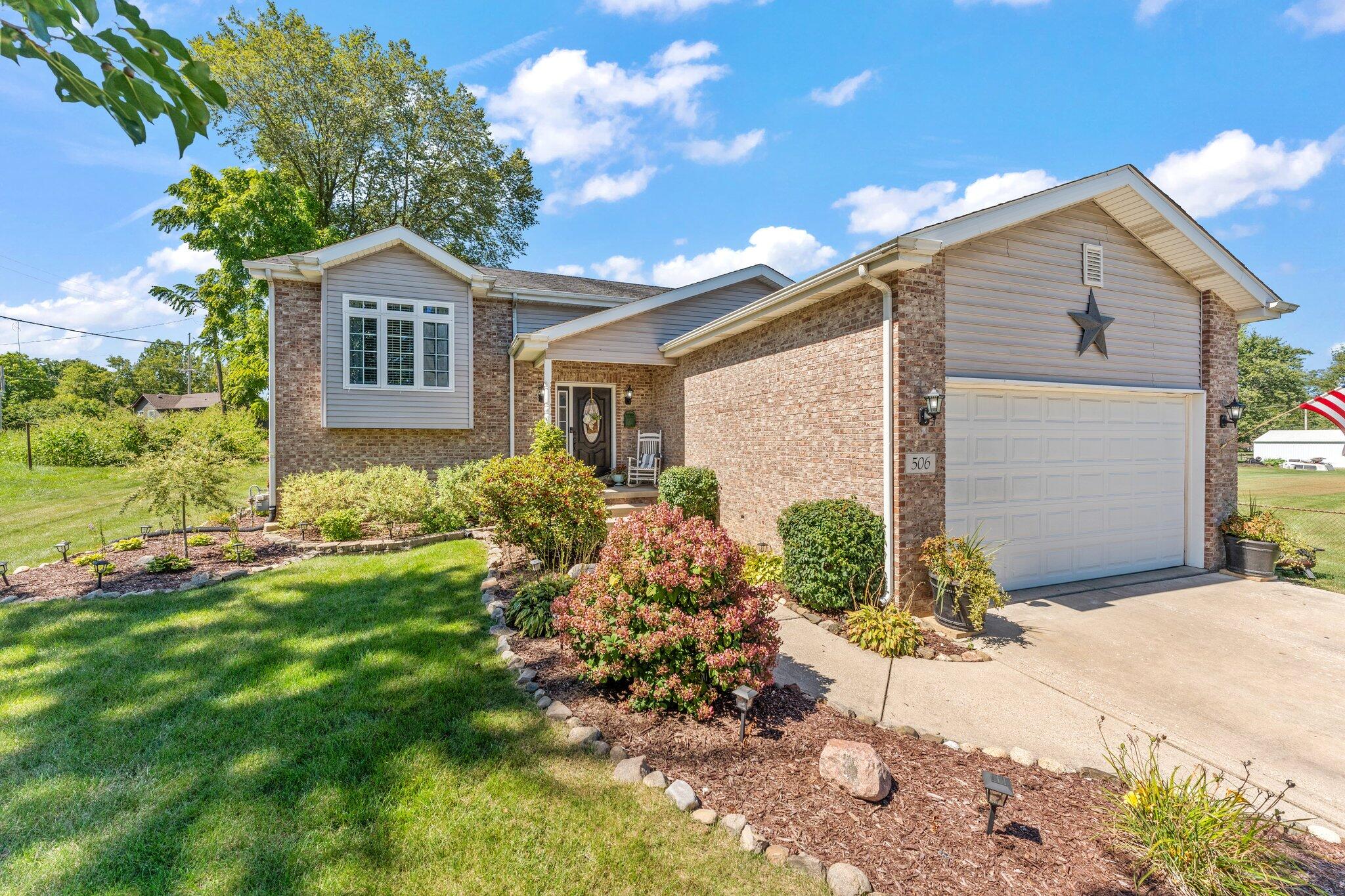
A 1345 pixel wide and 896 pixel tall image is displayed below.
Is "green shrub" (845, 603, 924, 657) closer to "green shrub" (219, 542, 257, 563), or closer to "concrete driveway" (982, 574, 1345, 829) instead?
"concrete driveway" (982, 574, 1345, 829)

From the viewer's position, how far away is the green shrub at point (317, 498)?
877 centimetres

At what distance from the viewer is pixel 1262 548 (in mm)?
7629

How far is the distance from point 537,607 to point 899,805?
3.47m

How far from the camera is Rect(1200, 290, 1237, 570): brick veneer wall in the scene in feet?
26.4

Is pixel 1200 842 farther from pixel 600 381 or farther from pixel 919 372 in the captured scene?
pixel 600 381

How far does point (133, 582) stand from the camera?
6496 mm

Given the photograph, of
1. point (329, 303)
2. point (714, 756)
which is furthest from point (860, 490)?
point (329, 303)

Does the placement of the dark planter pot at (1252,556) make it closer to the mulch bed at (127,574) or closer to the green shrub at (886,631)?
the green shrub at (886,631)

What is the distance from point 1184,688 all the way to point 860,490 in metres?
3.16

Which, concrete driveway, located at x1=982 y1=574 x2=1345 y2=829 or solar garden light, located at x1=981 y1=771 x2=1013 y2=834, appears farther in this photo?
concrete driveway, located at x1=982 y1=574 x2=1345 y2=829

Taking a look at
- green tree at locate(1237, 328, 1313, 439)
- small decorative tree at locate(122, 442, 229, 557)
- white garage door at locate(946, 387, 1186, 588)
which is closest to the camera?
white garage door at locate(946, 387, 1186, 588)

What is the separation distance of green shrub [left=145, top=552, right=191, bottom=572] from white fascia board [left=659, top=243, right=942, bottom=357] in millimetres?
8414

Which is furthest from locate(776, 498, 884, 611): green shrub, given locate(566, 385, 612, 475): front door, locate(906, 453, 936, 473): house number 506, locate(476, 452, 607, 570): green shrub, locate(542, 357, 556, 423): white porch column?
locate(566, 385, 612, 475): front door

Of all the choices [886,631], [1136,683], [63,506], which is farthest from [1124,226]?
[63,506]
